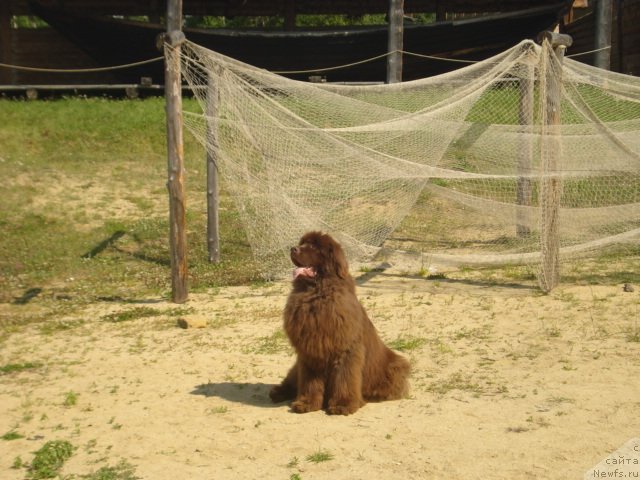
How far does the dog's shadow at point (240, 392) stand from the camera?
5.39 m

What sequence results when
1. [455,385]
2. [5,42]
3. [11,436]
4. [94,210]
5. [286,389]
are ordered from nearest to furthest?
[11,436] → [286,389] → [455,385] → [94,210] → [5,42]

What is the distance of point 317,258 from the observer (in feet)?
16.5

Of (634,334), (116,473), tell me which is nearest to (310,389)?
(116,473)

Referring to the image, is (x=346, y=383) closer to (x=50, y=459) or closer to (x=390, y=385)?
(x=390, y=385)

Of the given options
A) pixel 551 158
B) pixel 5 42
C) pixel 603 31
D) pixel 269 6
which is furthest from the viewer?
pixel 269 6

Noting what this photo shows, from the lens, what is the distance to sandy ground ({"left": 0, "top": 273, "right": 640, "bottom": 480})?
4.27 metres

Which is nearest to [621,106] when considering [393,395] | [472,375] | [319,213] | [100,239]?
[319,213]

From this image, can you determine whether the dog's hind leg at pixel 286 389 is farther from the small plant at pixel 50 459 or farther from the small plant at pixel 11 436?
the small plant at pixel 11 436

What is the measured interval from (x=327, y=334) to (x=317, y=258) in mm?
480

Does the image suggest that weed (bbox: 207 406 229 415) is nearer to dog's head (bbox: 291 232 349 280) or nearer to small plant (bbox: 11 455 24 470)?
dog's head (bbox: 291 232 349 280)

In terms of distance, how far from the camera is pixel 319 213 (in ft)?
27.5

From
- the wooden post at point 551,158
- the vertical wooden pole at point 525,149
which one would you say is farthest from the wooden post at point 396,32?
the wooden post at point 551,158

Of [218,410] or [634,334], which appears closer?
[218,410]

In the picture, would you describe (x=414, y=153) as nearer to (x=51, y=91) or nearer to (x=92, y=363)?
(x=92, y=363)
